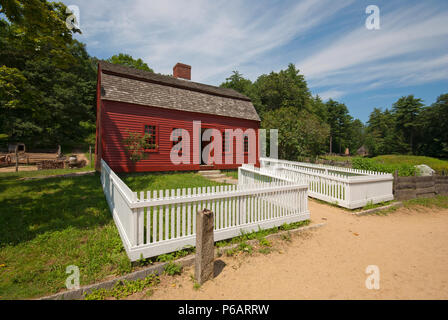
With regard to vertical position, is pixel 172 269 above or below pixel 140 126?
below

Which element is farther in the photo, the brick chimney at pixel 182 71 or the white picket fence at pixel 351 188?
the brick chimney at pixel 182 71

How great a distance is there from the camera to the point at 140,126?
38.4 feet

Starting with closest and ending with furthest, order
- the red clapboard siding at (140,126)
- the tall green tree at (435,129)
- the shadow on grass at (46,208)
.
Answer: the shadow on grass at (46,208) → the red clapboard siding at (140,126) → the tall green tree at (435,129)

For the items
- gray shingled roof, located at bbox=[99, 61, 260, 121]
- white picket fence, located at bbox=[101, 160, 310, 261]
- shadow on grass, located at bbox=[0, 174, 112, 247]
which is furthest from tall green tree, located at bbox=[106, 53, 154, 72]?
white picket fence, located at bbox=[101, 160, 310, 261]

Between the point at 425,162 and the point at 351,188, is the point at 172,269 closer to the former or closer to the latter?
the point at 351,188

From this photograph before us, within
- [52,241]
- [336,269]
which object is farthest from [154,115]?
[336,269]

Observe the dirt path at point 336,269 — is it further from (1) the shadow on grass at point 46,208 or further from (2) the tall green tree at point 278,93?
(2) the tall green tree at point 278,93

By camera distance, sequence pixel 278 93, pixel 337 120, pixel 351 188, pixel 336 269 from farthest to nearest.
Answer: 1. pixel 337 120
2. pixel 278 93
3. pixel 351 188
4. pixel 336 269

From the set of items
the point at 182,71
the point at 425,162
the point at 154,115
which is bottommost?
the point at 425,162

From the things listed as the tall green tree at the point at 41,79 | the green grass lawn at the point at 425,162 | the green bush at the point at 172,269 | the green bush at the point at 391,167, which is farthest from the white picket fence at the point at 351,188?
the green grass lawn at the point at 425,162

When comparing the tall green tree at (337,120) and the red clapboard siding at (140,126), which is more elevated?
the tall green tree at (337,120)

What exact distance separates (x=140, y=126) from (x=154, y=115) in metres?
1.10

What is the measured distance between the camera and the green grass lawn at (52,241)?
310 centimetres

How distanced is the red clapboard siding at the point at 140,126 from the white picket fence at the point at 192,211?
7.06 metres
